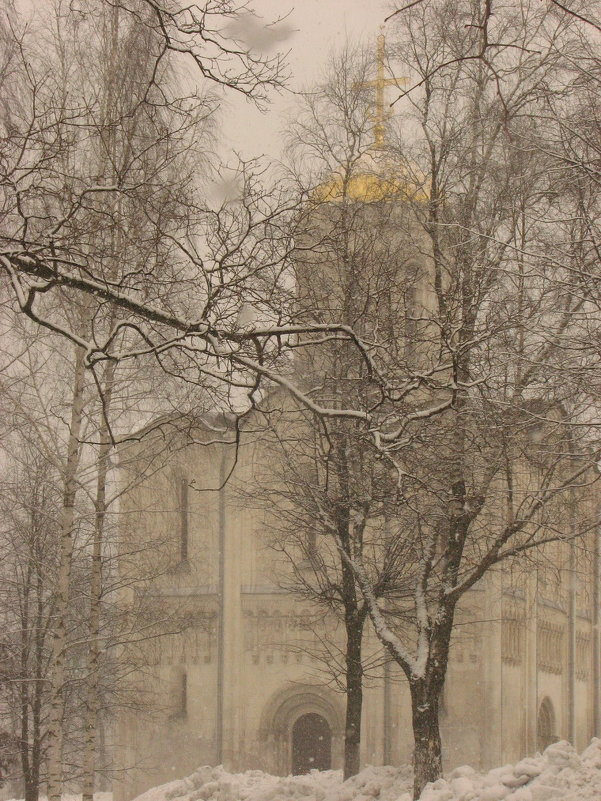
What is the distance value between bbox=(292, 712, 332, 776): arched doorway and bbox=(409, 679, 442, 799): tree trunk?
38.7ft

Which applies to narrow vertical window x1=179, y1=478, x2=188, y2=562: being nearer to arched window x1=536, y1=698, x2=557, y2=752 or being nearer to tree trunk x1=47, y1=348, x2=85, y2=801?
arched window x1=536, y1=698, x2=557, y2=752

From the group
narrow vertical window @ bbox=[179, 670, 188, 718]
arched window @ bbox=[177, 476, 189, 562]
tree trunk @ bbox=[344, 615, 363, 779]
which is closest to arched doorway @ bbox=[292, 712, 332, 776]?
narrow vertical window @ bbox=[179, 670, 188, 718]

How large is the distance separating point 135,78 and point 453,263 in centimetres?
472

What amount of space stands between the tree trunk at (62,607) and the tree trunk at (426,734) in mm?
4312

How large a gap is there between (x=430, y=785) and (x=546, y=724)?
18.2 meters

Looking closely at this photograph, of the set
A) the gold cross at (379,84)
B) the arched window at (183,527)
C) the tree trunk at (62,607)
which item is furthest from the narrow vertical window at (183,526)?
the tree trunk at (62,607)

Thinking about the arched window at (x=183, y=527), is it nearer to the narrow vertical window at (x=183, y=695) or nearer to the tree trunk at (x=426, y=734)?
the narrow vertical window at (x=183, y=695)

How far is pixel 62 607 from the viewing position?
15383 millimetres

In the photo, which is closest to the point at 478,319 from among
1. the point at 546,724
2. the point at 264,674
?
the point at 264,674

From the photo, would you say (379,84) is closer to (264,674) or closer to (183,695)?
(264,674)

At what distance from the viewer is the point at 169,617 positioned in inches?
778

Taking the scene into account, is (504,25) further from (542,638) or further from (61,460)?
(542,638)

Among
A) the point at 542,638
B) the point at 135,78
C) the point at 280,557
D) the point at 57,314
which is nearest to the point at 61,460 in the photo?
the point at 57,314

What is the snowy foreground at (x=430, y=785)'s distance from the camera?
41.2 feet
